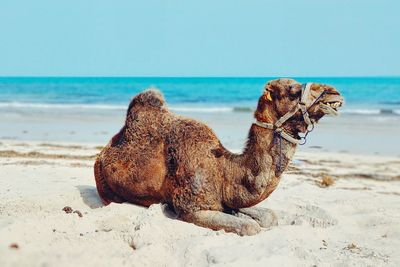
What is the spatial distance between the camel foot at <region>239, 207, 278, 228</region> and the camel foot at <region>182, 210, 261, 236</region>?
0.39 meters

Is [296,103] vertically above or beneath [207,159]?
above

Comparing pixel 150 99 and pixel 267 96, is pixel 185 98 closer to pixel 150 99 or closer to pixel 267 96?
pixel 150 99

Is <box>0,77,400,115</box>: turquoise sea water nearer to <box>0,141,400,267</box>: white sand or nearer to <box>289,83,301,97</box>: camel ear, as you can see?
<box>0,141,400,267</box>: white sand

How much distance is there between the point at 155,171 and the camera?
5695 mm

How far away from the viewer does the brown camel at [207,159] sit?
202 inches

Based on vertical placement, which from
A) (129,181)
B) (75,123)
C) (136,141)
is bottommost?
(75,123)

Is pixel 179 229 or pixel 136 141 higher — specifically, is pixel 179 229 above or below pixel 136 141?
below

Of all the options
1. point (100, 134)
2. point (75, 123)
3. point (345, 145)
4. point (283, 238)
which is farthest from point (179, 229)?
point (75, 123)

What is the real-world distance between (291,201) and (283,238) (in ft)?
7.24

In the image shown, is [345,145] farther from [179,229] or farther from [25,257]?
[25,257]

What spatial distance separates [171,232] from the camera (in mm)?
5082

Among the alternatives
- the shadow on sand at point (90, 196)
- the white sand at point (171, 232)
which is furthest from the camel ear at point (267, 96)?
the shadow on sand at point (90, 196)

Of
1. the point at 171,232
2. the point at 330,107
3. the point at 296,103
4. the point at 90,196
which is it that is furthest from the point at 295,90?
the point at 90,196

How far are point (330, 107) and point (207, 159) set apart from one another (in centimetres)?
125
